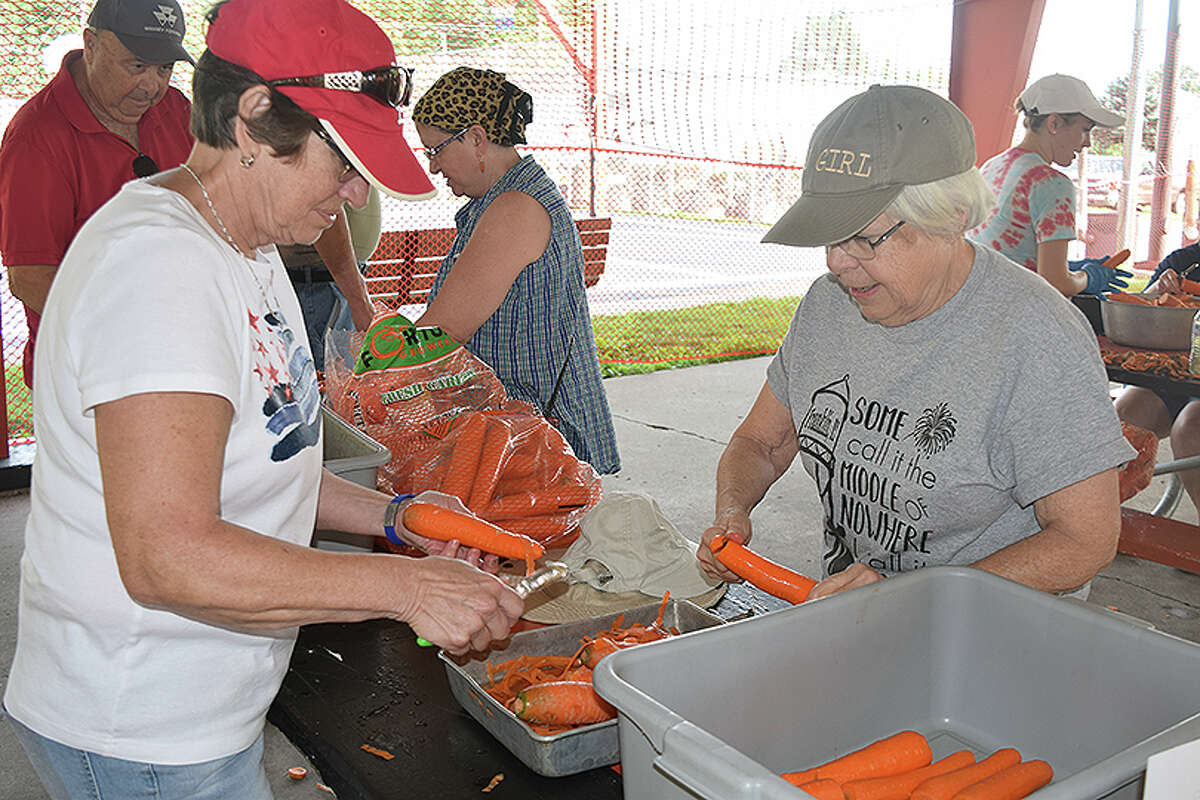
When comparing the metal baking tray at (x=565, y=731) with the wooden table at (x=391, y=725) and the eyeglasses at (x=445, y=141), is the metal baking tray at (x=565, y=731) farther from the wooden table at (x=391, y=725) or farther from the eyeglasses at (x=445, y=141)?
the eyeglasses at (x=445, y=141)

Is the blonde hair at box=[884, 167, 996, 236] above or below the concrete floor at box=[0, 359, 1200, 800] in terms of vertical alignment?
above

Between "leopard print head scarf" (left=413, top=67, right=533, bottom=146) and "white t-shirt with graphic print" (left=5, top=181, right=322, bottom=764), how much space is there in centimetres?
173

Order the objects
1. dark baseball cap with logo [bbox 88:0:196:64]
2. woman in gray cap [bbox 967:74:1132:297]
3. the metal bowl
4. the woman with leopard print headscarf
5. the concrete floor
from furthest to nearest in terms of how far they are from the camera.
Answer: woman in gray cap [bbox 967:74:1132:297] → the metal bowl → the concrete floor → dark baseball cap with logo [bbox 88:0:196:64] → the woman with leopard print headscarf

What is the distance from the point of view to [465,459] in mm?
2318

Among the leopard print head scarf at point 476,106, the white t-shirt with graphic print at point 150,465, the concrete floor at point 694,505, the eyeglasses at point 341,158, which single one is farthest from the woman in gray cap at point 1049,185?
the white t-shirt with graphic print at point 150,465

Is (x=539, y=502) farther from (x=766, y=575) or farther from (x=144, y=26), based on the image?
(x=144, y=26)

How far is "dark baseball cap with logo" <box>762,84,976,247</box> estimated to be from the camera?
169 cm

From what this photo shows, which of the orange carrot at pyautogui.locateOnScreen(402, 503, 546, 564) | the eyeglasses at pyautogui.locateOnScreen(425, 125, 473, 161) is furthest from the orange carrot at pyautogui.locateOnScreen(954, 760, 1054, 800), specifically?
the eyeglasses at pyautogui.locateOnScreen(425, 125, 473, 161)

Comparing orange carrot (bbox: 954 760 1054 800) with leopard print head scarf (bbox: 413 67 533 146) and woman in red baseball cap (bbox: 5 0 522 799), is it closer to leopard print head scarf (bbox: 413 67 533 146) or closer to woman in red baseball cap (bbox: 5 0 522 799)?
woman in red baseball cap (bbox: 5 0 522 799)

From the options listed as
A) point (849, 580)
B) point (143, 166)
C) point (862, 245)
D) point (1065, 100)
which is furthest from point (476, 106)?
point (1065, 100)

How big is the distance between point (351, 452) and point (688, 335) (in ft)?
24.1

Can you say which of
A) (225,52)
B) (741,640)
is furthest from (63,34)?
(741,640)

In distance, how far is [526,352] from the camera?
3.11 m

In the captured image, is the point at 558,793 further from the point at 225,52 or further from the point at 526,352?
the point at 526,352
